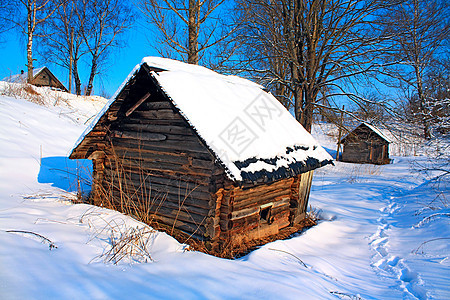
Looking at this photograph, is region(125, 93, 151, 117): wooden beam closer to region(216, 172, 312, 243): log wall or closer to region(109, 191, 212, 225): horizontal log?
region(109, 191, 212, 225): horizontal log

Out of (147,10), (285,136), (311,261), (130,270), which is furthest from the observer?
(147,10)

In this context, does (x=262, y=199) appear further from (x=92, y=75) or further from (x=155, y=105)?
(x=92, y=75)

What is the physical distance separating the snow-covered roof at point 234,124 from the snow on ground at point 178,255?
4.77 feet

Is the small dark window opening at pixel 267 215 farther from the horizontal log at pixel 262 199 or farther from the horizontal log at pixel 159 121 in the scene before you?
the horizontal log at pixel 159 121

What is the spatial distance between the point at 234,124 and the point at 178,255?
262 centimetres

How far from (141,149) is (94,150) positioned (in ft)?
4.50

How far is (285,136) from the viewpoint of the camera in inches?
253

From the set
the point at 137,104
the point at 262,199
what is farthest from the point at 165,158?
the point at 262,199

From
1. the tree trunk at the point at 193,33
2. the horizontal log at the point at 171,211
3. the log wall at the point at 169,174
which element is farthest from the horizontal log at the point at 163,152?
the tree trunk at the point at 193,33

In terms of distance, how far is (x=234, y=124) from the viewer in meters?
5.12

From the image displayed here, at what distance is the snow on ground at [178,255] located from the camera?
2447mm

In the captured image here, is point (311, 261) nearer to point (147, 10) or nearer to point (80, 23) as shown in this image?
point (147, 10)

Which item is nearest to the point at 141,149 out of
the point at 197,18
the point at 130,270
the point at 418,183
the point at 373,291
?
the point at 130,270

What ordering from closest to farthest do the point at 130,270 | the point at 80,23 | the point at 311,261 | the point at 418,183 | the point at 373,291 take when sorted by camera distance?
the point at 130,270
the point at 373,291
the point at 311,261
the point at 418,183
the point at 80,23
